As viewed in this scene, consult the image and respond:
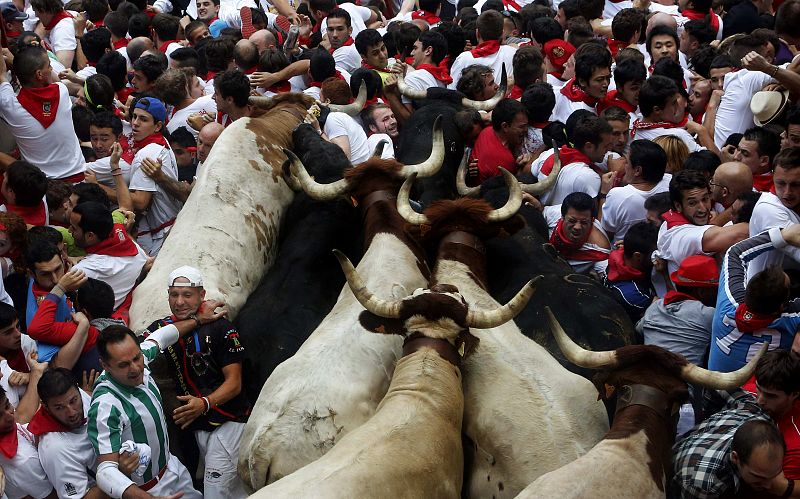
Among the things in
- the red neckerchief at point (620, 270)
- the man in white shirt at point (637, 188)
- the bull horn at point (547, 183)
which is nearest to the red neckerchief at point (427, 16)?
the bull horn at point (547, 183)

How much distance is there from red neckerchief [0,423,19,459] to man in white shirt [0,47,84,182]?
3592mm

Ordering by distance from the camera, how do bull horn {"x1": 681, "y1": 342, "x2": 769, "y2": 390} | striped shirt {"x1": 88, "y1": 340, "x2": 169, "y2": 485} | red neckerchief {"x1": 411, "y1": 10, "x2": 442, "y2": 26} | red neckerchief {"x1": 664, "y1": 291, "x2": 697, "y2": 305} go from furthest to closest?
red neckerchief {"x1": 411, "y1": 10, "x2": 442, "y2": 26}
red neckerchief {"x1": 664, "y1": 291, "x2": 697, "y2": 305}
striped shirt {"x1": 88, "y1": 340, "x2": 169, "y2": 485}
bull horn {"x1": 681, "y1": 342, "x2": 769, "y2": 390}

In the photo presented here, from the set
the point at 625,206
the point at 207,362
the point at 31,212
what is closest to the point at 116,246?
the point at 31,212

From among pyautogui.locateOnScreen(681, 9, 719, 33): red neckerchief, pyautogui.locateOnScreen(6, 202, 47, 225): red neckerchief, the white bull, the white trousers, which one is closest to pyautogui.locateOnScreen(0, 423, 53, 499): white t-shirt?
the white trousers

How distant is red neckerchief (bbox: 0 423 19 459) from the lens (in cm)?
593

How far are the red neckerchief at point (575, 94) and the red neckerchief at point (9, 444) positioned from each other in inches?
229

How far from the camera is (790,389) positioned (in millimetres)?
5336

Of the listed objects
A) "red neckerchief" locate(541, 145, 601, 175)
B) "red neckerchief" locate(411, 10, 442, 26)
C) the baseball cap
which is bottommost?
"red neckerchief" locate(411, 10, 442, 26)

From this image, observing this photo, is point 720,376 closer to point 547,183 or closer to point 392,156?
point 547,183

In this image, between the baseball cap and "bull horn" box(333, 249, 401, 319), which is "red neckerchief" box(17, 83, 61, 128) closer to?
"bull horn" box(333, 249, 401, 319)

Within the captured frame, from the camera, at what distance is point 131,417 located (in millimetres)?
6012

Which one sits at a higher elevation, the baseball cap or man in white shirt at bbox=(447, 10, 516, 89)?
man in white shirt at bbox=(447, 10, 516, 89)

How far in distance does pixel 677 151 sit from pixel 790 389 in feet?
11.4

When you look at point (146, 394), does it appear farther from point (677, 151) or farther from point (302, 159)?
point (677, 151)
